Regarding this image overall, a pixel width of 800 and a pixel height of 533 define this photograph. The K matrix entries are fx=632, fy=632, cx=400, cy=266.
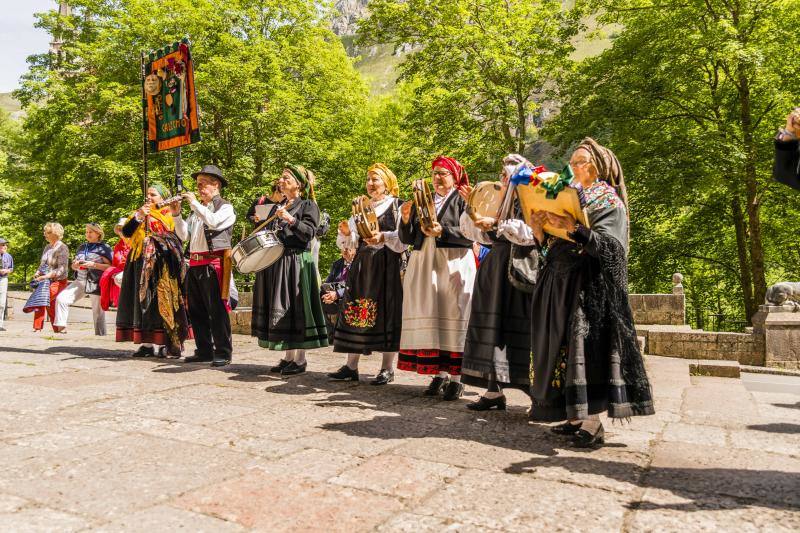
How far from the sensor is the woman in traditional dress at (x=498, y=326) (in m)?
4.73

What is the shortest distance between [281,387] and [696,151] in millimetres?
12778

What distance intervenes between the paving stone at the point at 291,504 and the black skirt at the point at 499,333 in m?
1.99

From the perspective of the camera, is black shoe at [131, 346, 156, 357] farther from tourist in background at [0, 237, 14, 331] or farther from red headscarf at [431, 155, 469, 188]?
tourist in background at [0, 237, 14, 331]

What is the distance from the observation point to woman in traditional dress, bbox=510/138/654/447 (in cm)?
381

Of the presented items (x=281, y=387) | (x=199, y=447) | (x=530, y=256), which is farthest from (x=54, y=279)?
(x=530, y=256)

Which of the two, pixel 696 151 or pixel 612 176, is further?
pixel 696 151

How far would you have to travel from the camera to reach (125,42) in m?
21.7

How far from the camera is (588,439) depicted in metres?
3.94

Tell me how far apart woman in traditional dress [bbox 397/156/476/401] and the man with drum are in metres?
2.32

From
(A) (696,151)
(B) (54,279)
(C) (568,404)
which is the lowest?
(C) (568,404)

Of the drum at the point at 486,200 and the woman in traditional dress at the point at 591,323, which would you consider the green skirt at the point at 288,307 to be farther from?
the woman in traditional dress at the point at 591,323

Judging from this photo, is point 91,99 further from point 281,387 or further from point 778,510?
point 778,510

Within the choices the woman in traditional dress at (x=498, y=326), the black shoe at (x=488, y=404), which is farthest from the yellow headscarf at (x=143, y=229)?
the black shoe at (x=488, y=404)

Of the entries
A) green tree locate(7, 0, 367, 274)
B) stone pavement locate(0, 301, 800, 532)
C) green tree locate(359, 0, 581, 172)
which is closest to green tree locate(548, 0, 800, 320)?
green tree locate(359, 0, 581, 172)
